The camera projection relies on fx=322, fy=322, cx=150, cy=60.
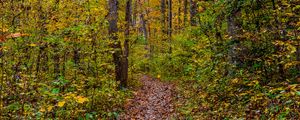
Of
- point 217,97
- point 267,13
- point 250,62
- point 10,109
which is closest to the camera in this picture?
point 10,109

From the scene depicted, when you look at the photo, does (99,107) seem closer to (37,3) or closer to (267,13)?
(37,3)

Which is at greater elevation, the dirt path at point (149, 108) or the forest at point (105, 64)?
the forest at point (105, 64)

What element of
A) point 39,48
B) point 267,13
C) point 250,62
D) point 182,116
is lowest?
point 182,116

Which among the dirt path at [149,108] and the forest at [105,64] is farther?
the dirt path at [149,108]

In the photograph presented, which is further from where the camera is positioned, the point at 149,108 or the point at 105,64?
the point at 149,108

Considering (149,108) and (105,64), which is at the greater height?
(105,64)

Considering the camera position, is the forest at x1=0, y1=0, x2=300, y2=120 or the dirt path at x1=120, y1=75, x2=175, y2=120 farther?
the dirt path at x1=120, y1=75, x2=175, y2=120

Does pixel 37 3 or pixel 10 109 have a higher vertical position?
pixel 37 3

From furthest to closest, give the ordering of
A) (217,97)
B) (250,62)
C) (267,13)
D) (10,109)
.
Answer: (250,62) < (217,97) < (267,13) < (10,109)

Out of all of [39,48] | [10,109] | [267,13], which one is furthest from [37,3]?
[267,13]

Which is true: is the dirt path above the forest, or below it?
below

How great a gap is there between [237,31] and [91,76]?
191 inches

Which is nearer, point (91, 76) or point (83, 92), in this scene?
point (83, 92)

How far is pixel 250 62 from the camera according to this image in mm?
9883
